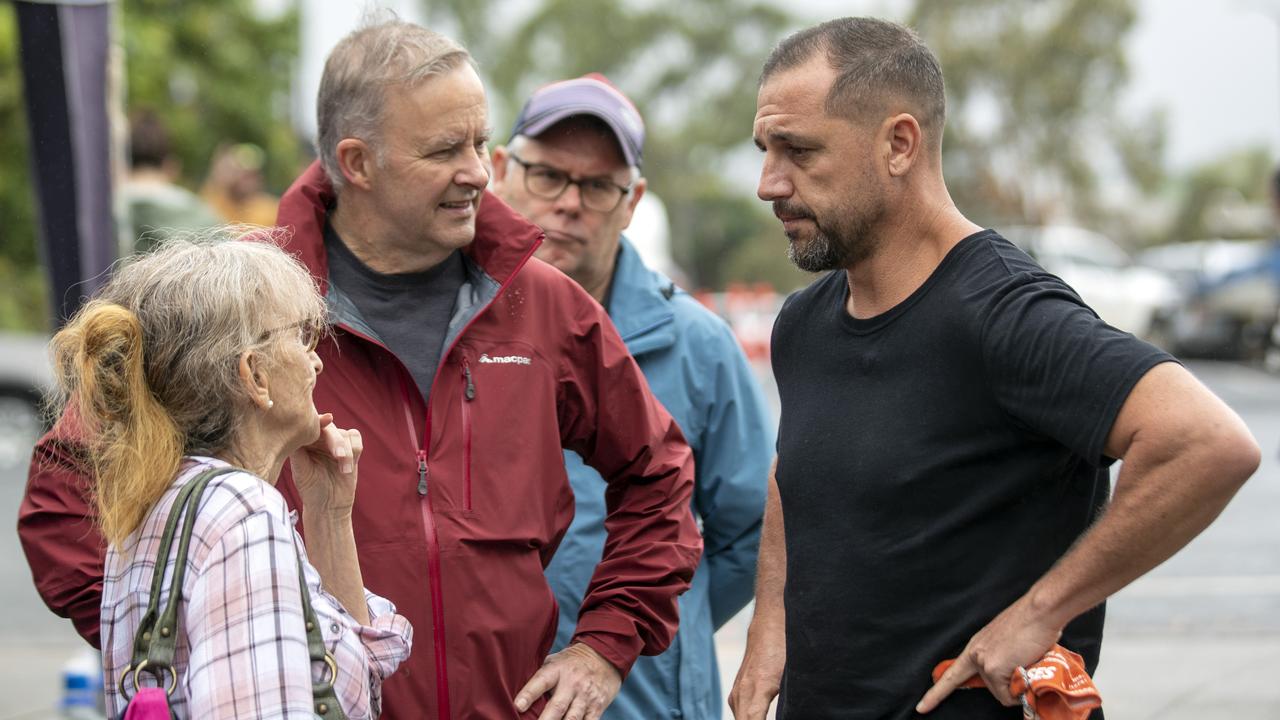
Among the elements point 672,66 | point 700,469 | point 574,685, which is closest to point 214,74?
point 700,469

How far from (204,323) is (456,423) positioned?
641 mm

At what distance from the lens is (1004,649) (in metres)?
2.51

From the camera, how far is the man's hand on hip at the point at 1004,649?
2.50m

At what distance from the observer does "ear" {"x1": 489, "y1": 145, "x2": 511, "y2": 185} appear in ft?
13.8

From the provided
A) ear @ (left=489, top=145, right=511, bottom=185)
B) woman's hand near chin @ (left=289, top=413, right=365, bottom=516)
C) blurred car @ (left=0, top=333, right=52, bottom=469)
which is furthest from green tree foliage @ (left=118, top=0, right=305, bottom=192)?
woman's hand near chin @ (left=289, top=413, right=365, bottom=516)

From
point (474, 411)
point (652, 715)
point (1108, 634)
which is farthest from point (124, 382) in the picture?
point (1108, 634)

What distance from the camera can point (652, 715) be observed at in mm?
3609

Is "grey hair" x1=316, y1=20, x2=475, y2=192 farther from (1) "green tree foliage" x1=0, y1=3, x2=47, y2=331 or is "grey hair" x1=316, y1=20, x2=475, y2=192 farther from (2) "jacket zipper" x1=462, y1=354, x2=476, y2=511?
(1) "green tree foliage" x1=0, y1=3, x2=47, y2=331

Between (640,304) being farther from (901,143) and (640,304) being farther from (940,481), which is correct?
(940,481)

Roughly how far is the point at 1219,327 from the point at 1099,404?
73.9 ft

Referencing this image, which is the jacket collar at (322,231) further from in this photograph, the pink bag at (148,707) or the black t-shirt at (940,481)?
the pink bag at (148,707)

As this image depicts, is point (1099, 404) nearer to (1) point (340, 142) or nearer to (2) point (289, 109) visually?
(1) point (340, 142)

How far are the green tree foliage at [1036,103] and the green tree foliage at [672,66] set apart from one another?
11478 mm

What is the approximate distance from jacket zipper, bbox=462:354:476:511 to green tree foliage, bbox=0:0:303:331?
65.5 ft
